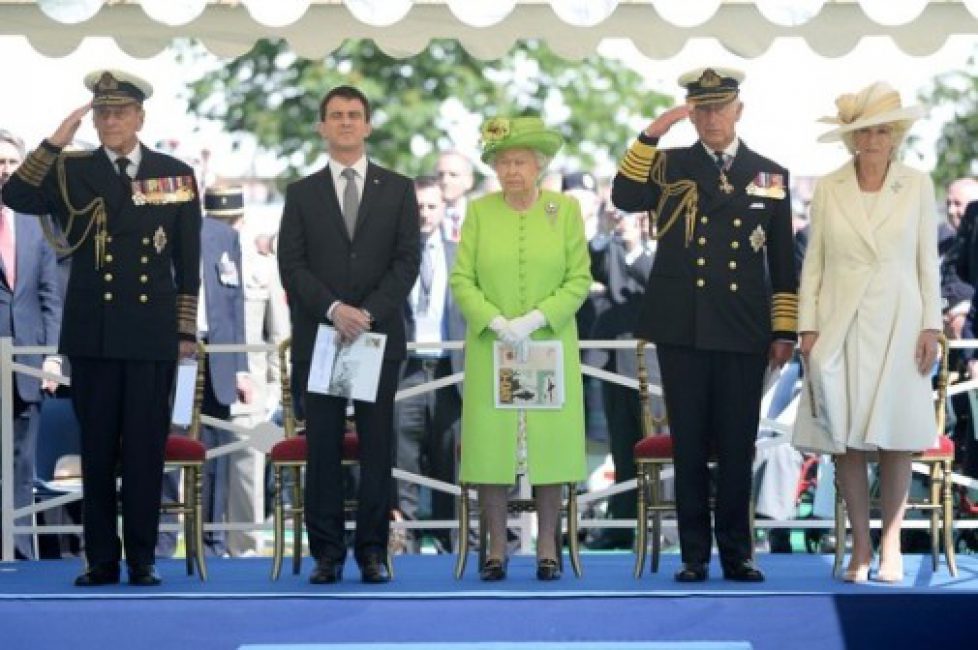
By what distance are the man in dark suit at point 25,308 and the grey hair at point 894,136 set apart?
164 inches

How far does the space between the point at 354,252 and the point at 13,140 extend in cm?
272

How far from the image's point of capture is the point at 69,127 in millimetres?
9898

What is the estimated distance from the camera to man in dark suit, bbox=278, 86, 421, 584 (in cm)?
990

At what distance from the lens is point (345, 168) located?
10031mm

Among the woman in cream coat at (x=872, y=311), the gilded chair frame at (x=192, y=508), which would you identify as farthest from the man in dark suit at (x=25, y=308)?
the woman in cream coat at (x=872, y=311)

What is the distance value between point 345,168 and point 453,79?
79.1ft

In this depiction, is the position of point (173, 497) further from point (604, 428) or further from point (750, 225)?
point (750, 225)

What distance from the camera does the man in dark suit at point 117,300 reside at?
32.6 feet

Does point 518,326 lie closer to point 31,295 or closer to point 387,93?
point 31,295

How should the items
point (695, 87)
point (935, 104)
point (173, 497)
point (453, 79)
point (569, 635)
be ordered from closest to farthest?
1. point (569, 635)
2. point (695, 87)
3. point (173, 497)
4. point (453, 79)
5. point (935, 104)

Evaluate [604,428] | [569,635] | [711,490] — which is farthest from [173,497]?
[569,635]

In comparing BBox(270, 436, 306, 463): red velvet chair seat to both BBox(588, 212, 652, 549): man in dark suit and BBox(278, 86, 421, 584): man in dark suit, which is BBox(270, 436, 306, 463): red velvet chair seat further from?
BBox(588, 212, 652, 549): man in dark suit

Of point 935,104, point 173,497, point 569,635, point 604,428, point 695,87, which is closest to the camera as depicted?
point 569,635

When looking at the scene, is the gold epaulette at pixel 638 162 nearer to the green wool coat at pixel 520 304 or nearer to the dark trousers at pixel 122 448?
the green wool coat at pixel 520 304
